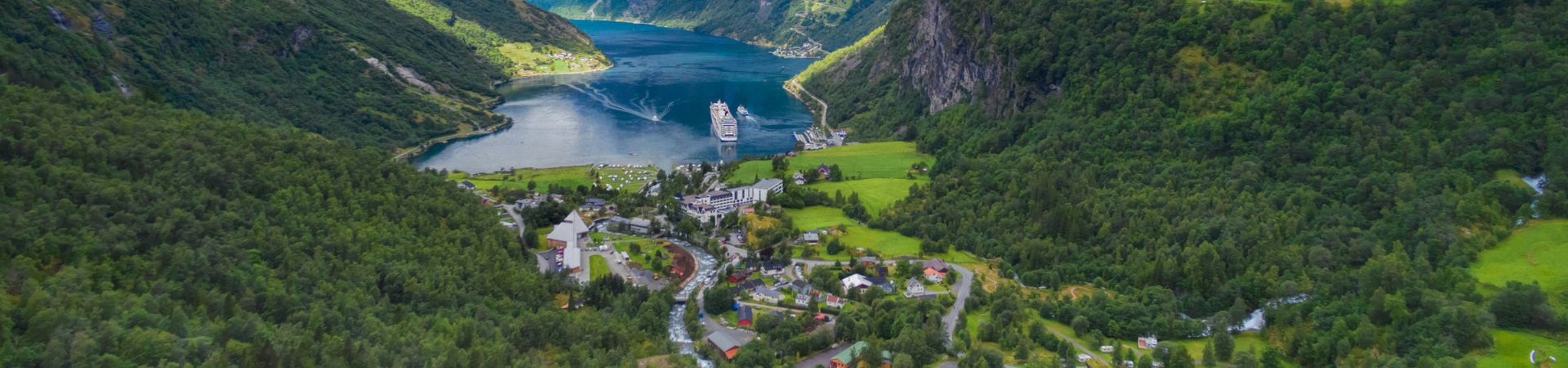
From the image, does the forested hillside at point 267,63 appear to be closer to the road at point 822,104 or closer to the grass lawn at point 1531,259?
the road at point 822,104

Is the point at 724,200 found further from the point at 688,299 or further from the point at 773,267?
the point at 688,299

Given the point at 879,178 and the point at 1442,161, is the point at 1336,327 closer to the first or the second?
the point at 1442,161

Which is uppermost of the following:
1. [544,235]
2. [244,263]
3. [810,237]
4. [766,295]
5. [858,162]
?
[244,263]

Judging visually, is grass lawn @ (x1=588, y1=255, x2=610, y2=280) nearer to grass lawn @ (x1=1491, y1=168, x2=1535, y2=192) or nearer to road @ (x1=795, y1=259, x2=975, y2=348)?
road @ (x1=795, y1=259, x2=975, y2=348)

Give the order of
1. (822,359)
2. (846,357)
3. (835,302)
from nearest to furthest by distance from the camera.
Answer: (846,357)
(822,359)
(835,302)

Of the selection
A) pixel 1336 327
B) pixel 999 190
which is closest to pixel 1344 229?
pixel 1336 327

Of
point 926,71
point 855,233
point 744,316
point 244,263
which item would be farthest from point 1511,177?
→ point 926,71
